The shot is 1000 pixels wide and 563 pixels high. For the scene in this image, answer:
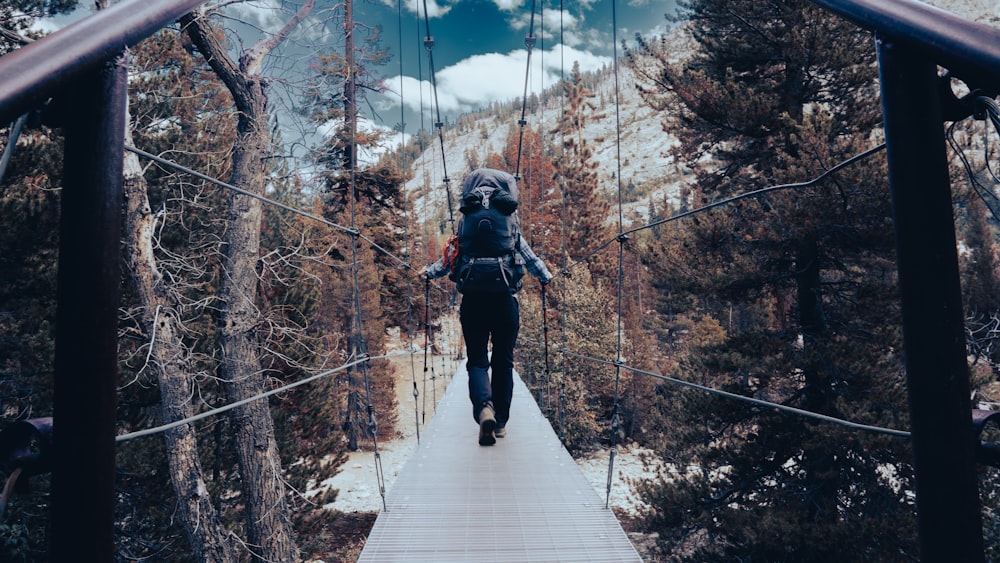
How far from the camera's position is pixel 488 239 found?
8.75ft

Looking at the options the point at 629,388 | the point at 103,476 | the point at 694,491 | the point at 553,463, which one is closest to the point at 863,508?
the point at 694,491

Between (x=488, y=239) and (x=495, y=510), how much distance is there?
1.27 m

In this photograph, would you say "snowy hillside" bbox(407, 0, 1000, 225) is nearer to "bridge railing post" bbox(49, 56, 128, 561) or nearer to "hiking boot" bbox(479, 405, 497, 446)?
"hiking boot" bbox(479, 405, 497, 446)

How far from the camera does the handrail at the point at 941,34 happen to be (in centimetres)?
56

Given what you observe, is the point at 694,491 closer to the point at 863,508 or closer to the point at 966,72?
the point at 863,508

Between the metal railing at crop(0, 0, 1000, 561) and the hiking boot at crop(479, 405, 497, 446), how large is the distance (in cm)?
239

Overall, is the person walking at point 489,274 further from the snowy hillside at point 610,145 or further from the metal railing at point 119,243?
the snowy hillside at point 610,145

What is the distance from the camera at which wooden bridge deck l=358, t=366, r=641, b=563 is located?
71.2 inches

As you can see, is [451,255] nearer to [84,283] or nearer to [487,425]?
[487,425]

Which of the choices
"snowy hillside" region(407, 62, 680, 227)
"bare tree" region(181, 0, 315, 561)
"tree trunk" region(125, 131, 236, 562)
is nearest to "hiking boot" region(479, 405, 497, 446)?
"bare tree" region(181, 0, 315, 561)

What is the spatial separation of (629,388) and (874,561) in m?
13.1

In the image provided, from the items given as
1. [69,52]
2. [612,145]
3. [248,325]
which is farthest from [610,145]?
[69,52]

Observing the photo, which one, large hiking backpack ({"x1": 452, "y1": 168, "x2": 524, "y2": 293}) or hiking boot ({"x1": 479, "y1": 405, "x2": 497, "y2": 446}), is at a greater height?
large hiking backpack ({"x1": 452, "y1": 168, "x2": 524, "y2": 293})

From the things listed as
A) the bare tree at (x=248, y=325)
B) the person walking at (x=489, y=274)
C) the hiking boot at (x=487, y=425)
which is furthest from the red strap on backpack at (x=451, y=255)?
the bare tree at (x=248, y=325)
